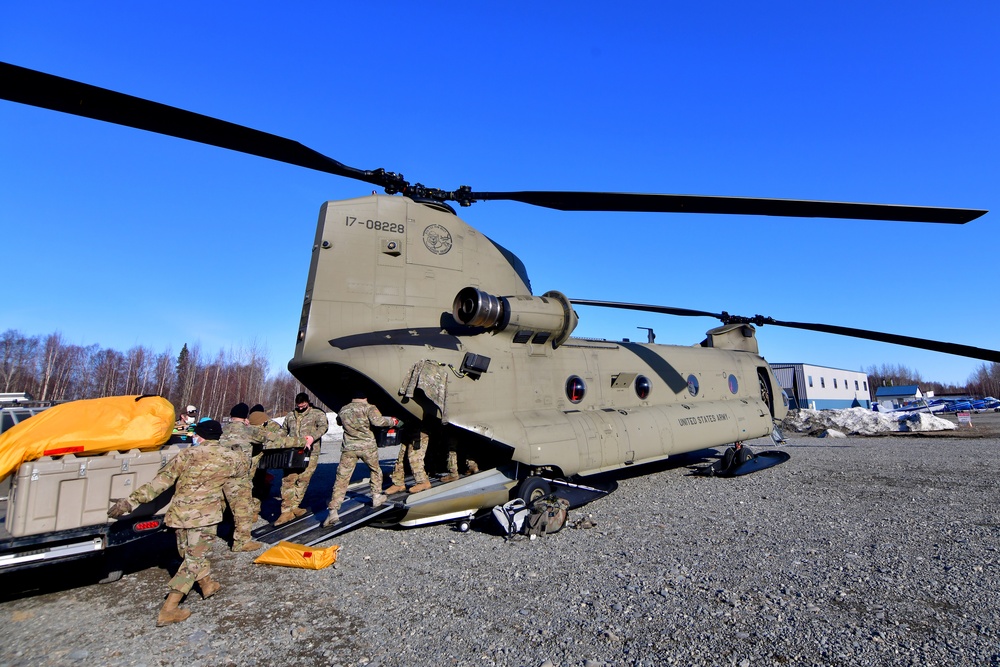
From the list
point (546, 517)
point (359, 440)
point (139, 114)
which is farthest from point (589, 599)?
point (139, 114)

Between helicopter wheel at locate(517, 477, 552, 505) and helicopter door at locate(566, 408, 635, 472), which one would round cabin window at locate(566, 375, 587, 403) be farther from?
helicopter wheel at locate(517, 477, 552, 505)

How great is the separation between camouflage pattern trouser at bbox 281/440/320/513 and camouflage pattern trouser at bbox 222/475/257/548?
784mm

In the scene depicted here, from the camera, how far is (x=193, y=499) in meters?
4.41

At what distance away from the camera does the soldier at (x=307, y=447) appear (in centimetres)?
688

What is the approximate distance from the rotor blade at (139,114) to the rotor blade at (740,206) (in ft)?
9.63

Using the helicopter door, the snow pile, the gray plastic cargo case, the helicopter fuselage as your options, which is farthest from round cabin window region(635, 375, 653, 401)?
the snow pile

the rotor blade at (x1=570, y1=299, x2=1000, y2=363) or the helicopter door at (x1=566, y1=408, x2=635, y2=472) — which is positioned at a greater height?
the rotor blade at (x1=570, y1=299, x2=1000, y2=363)

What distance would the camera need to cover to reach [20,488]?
444cm

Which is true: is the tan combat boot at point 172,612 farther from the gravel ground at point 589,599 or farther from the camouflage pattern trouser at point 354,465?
the camouflage pattern trouser at point 354,465

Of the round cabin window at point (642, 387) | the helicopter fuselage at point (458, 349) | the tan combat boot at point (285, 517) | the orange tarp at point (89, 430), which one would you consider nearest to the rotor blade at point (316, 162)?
the helicopter fuselage at point (458, 349)

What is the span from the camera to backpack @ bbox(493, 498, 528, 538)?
19.9 ft

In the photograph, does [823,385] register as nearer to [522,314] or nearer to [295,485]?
[522,314]

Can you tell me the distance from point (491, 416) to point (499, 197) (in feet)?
9.78

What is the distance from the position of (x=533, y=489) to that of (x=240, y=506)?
11.5ft
